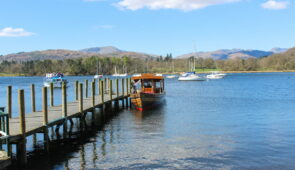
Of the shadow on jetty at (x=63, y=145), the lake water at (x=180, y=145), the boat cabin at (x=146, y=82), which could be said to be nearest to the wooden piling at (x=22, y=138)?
the shadow on jetty at (x=63, y=145)

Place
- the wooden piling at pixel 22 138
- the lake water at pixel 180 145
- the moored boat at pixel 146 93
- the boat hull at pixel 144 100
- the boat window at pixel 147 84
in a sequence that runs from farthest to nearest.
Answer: the boat window at pixel 147 84 < the moored boat at pixel 146 93 < the boat hull at pixel 144 100 < the lake water at pixel 180 145 < the wooden piling at pixel 22 138

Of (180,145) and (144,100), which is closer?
(180,145)

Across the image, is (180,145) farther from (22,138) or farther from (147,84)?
(147,84)

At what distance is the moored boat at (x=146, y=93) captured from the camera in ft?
117

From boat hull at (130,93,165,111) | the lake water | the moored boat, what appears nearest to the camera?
the lake water

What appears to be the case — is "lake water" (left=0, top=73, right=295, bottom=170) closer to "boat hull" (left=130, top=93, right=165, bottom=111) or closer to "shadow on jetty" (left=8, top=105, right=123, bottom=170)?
"shadow on jetty" (left=8, top=105, right=123, bottom=170)

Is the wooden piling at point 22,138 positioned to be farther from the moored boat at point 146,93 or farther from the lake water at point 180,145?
the moored boat at point 146,93

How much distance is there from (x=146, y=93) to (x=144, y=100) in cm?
82

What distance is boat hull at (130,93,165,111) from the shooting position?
35375 mm

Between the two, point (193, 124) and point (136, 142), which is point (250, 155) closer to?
point (136, 142)

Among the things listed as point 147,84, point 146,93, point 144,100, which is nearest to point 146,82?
point 147,84

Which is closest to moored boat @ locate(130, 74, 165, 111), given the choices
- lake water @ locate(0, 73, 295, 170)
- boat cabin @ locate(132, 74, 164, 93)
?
boat cabin @ locate(132, 74, 164, 93)

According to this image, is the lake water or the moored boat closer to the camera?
the lake water

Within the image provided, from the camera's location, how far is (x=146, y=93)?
35438 mm
